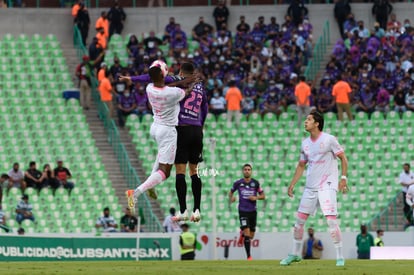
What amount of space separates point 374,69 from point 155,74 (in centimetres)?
2316

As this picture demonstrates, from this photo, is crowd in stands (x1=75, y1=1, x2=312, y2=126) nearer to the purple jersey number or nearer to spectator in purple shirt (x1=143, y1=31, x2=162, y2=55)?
spectator in purple shirt (x1=143, y1=31, x2=162, y2=55)

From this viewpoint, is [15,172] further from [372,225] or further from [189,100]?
[189,100]

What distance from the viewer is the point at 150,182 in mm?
21797

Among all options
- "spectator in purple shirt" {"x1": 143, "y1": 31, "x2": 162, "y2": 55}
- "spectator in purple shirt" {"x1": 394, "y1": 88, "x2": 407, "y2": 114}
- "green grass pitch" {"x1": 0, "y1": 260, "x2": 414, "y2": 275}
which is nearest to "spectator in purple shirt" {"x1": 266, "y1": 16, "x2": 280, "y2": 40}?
"spectator in purple shirt" {"x1": 143, "y1": 31, "x2": 162, "y2": 55}

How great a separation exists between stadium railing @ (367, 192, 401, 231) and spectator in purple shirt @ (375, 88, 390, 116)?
4.25 m

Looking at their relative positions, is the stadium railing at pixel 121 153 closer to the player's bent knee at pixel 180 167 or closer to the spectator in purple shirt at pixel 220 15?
the spectator in purple shirt at pixel 220 15

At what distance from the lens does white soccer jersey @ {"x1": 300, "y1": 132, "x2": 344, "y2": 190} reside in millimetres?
22422

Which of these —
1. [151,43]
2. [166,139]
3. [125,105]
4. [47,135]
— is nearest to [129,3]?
[151,43]

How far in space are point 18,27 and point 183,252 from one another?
14460 mm

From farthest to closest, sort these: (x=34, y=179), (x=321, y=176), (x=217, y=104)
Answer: (x=217, y=104)
(x=34, y=179)
(x=321, y=176)

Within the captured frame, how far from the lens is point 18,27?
4662 centimetres

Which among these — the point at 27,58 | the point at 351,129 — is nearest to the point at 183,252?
the point at 351,129

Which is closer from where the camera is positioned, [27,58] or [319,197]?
[319,197]

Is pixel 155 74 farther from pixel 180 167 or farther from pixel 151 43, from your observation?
pixel 151 43
